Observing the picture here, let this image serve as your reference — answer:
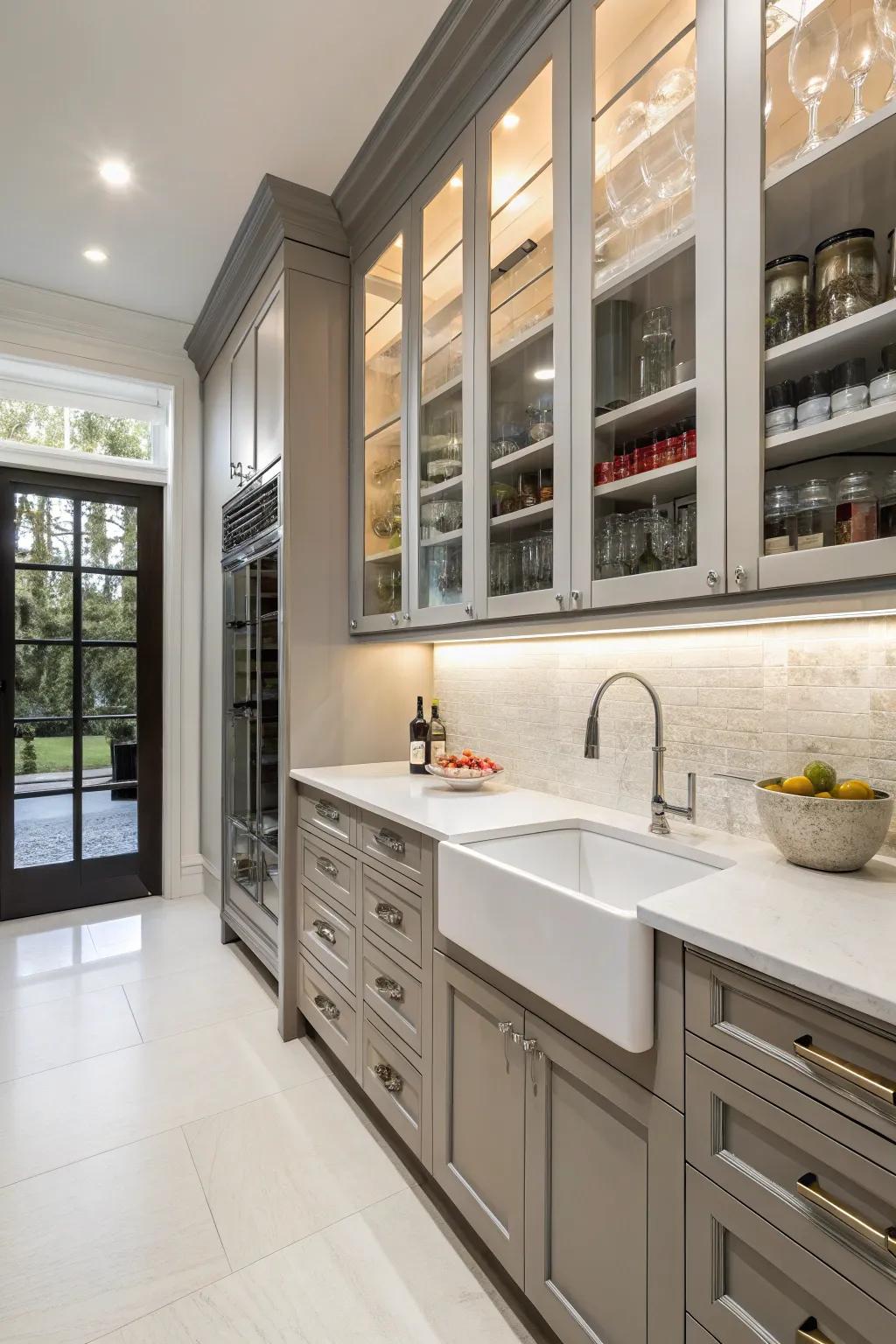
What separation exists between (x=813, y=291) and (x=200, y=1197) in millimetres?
2332

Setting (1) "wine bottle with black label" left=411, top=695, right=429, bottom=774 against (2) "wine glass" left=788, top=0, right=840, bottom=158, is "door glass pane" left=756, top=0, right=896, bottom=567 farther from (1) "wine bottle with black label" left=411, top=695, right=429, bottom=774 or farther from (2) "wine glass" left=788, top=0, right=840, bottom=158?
(1) "wine bottle with black label" left=411, top=695, right=429, bottom=774

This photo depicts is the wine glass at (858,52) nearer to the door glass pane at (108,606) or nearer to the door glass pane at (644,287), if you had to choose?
the door glass pane at (644,287)

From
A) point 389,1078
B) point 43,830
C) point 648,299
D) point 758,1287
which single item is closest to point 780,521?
point 648,299

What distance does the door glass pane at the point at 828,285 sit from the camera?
3.38 feet

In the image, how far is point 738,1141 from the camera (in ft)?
2.91

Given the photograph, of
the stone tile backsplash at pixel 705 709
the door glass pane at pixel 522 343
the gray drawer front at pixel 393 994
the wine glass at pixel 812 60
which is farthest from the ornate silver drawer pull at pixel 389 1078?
the wine glass at pixel 812 60

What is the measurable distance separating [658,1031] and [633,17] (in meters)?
1.89

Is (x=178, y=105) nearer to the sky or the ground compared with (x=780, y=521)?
nearer to the sky

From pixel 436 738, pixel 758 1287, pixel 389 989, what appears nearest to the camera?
pixel 758 1287

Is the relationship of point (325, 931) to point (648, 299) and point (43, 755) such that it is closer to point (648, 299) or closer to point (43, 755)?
point (648, 299)

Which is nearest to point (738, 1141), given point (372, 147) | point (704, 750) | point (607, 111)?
point (704, 750)

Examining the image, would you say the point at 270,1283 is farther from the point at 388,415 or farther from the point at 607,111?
the point at 607,111

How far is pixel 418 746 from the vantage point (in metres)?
2.45

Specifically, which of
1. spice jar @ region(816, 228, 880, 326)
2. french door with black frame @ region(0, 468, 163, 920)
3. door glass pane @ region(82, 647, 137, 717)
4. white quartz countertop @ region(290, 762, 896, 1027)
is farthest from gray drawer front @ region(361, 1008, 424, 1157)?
door glass pane @ region(82, 647, 137, 717)
